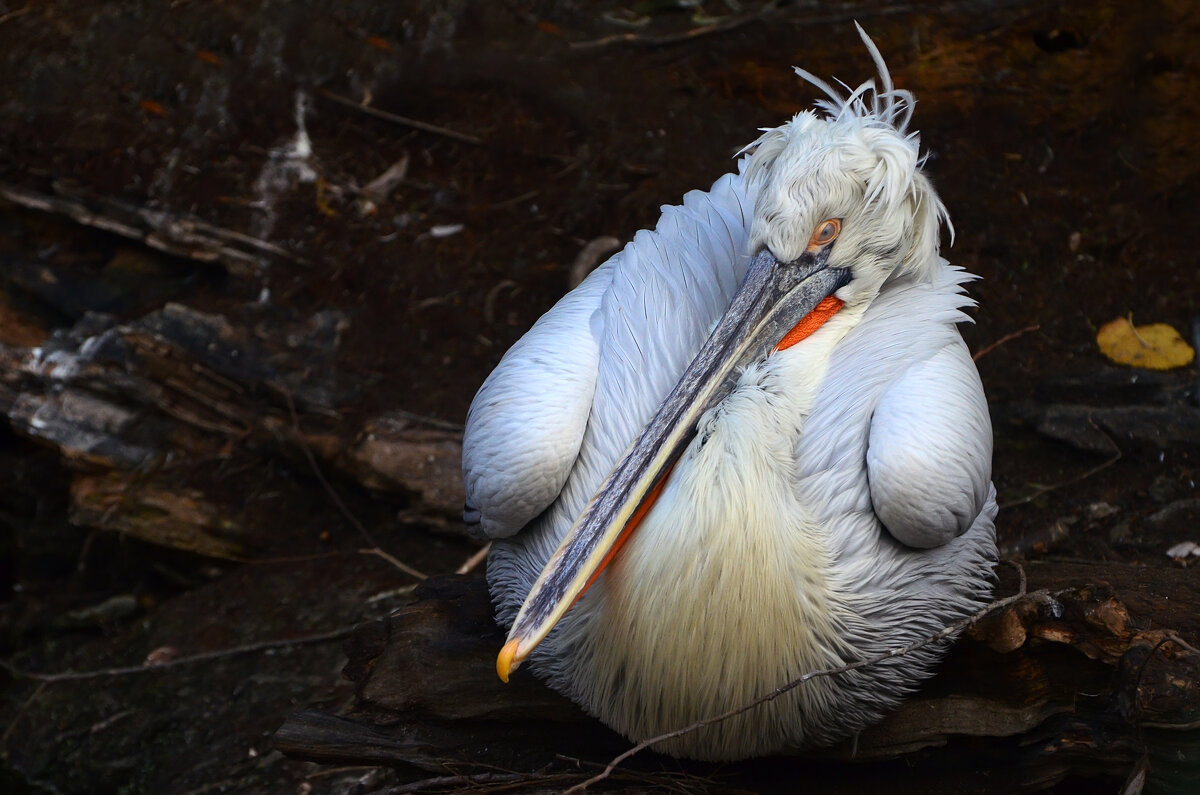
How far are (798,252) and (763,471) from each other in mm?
579

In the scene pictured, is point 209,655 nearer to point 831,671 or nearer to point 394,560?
point 394,560

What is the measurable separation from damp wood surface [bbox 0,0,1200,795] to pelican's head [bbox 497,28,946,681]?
3.32 feet

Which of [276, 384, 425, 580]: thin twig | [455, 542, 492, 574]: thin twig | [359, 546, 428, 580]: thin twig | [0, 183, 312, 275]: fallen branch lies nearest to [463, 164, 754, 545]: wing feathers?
[455, 542, 492, 574]: thin twig

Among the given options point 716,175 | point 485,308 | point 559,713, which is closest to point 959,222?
point 716,175

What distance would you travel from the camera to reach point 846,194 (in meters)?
2.50

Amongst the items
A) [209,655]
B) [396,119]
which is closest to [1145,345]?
[396,119]

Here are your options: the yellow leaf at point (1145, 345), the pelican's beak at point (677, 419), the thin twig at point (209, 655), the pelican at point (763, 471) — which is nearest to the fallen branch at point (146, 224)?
the thin twig at point (209, 655)

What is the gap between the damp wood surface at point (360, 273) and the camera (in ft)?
13.2

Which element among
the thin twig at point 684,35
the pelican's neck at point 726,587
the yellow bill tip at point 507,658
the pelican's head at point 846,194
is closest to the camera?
the yellow bill tip at point 507,658

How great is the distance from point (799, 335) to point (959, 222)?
2.47m

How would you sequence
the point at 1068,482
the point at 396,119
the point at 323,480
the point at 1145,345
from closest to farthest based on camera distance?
the point at 1068,482, the point at 1145,345, the point at 323,480, the point at 396,119

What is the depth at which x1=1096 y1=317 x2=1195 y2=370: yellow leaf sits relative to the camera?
4.20 m

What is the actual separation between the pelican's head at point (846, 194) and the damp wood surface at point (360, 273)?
1447 mm

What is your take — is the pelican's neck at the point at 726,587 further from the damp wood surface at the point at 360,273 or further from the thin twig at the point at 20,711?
the thin twig at the point at 20,711
